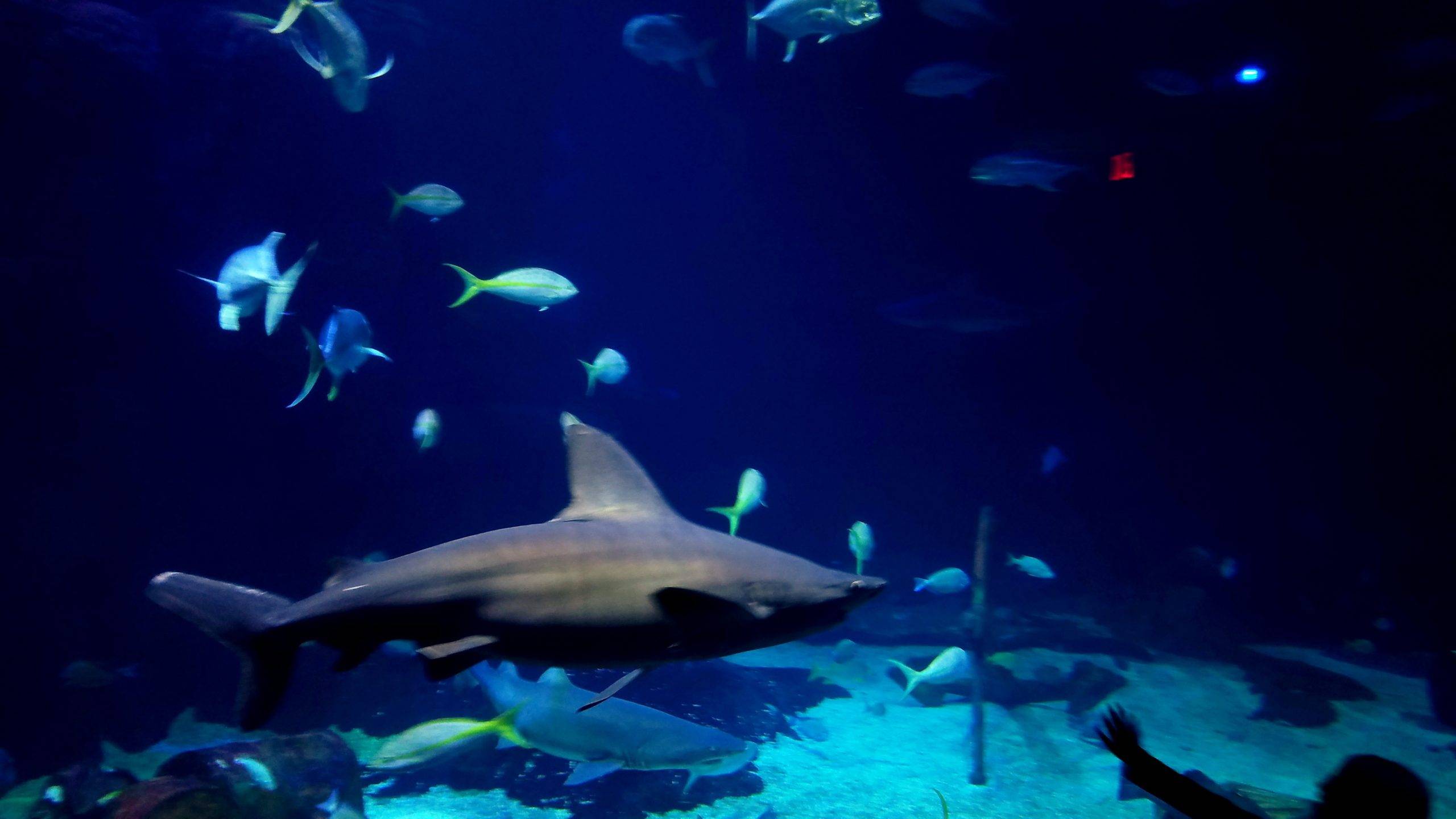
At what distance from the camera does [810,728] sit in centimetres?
815

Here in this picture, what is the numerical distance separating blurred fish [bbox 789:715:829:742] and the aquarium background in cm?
548

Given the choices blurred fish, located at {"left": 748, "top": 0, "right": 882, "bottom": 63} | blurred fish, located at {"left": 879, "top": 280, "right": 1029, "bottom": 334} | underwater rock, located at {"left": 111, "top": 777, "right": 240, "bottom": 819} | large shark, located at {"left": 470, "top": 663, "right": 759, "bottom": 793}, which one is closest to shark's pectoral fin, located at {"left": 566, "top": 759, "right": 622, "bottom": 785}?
large shark, located at {"left": 470, "top": 663, "right": 759, "bottom": 793}

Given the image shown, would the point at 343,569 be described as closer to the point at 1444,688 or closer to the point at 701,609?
the point at 701,609

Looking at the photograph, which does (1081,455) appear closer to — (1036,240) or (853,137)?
(1036,240)

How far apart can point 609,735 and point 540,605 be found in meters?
3.03

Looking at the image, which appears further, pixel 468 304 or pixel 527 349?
pixel 527 349

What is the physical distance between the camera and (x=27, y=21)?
7285 mm

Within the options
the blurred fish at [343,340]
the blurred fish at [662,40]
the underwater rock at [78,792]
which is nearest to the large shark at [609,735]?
the blurred fish at [343,340]

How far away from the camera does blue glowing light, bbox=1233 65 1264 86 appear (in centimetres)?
1073

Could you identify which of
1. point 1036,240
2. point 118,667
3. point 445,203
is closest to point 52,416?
point 118,667

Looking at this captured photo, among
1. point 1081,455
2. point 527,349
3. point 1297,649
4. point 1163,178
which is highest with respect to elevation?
point 1163,178

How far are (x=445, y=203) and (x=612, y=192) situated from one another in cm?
900

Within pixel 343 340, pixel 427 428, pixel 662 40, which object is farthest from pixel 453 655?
pixel 662 40

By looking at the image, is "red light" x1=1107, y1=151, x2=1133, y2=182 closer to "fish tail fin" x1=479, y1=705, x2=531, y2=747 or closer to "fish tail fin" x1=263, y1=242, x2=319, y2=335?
"fish tail fin" x1=263, y1=242, x2=319, y2=335
